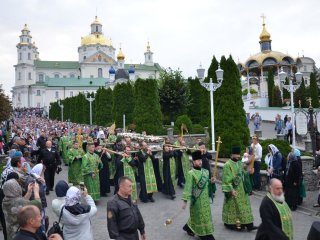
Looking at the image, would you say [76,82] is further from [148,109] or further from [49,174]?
[49,174]

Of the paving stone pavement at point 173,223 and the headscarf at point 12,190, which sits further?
the paving stone pavement at point 173,223

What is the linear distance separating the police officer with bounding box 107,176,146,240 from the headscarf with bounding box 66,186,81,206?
0.47 m

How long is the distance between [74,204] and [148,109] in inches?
750

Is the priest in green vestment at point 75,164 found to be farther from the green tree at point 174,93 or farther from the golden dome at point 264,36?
the golden dome at point 264,36

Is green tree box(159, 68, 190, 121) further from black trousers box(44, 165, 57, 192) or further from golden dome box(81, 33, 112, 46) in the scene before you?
golden dome box(81, 33, 112, 46)

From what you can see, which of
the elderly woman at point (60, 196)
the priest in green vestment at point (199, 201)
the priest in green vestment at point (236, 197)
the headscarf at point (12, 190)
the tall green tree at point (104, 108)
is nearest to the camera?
the elderly woman at point (60, 196)

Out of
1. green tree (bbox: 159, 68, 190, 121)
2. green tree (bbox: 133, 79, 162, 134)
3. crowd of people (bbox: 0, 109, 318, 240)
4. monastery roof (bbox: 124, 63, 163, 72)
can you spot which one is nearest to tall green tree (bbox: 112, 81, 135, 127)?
green tree (bbox: 159, 68, 190, 121)

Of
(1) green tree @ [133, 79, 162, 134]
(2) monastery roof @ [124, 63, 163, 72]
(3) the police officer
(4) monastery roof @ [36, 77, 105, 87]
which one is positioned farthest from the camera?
(2) monastery roof @ [124, 63, 163, 72]

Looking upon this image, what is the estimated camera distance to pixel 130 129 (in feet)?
79.5

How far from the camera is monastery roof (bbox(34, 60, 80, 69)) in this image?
4429 inches

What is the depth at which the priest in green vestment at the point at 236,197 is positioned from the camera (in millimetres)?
7784

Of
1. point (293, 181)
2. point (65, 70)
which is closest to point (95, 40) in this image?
point (65, 70)

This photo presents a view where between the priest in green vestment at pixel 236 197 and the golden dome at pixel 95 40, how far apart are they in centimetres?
10672

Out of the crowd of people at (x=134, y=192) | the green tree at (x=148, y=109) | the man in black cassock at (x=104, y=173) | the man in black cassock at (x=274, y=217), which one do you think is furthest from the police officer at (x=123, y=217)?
the green tree at (x=148, y=109)
